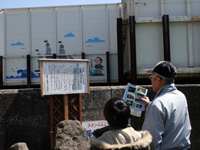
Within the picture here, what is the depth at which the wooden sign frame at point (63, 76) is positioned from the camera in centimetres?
298

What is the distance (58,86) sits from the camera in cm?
304

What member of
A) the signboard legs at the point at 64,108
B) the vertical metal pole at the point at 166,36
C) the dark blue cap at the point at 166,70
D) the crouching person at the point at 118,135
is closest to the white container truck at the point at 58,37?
the vertical metal pole at the point at 166,36

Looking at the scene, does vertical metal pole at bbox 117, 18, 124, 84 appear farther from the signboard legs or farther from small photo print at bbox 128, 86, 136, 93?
small photo print at bbox 128, 86, 136, 93

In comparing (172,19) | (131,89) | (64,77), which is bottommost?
(131,89)

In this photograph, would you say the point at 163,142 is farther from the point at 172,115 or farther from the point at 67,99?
the point at 67,99

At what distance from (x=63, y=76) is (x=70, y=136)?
910mm

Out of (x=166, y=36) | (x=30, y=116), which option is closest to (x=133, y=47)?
(x=166, y=36)

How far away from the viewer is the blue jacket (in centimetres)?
156

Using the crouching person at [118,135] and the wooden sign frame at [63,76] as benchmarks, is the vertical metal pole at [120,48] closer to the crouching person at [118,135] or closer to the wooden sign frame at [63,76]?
the wooden sign frame at [63,76]

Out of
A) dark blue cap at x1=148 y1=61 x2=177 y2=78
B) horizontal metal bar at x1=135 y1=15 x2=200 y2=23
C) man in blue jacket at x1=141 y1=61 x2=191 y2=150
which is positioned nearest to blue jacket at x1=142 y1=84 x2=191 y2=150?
man in blue jacket at x1=141 y1=61 x2=191 y2=150

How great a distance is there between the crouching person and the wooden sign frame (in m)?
1.63

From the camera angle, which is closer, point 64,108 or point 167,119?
point 167,119

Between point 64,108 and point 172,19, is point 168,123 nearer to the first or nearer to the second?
point 64,108

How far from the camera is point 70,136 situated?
2967 mm
